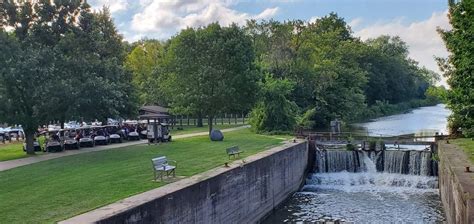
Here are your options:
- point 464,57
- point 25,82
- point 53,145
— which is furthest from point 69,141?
point 464,57

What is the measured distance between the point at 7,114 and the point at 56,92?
109 inches

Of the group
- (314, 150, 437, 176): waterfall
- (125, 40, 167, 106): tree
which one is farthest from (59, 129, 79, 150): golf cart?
(125, 40, 167, 106): tree

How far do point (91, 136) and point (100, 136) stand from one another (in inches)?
22.0

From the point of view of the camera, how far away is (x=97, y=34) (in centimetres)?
2867

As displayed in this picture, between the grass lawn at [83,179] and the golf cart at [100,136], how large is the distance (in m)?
3.89

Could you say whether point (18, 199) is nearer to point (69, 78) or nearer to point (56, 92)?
point (56, 92)

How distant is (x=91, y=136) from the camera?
31.7m

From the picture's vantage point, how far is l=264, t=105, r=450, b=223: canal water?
22688mm

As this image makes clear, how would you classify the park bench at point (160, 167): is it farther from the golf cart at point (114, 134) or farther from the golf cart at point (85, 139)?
the golf cart at point (114, 134)

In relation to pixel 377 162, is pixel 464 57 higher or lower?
higher

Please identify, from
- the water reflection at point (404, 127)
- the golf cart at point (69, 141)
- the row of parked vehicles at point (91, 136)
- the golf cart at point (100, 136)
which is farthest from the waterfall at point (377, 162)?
the golf cart at point (69, 141)

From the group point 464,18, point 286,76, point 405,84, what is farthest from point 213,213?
point 405,84

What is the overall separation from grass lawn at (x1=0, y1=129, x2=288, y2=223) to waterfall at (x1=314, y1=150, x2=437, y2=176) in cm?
750

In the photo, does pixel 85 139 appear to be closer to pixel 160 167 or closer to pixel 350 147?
pixel 160 167
